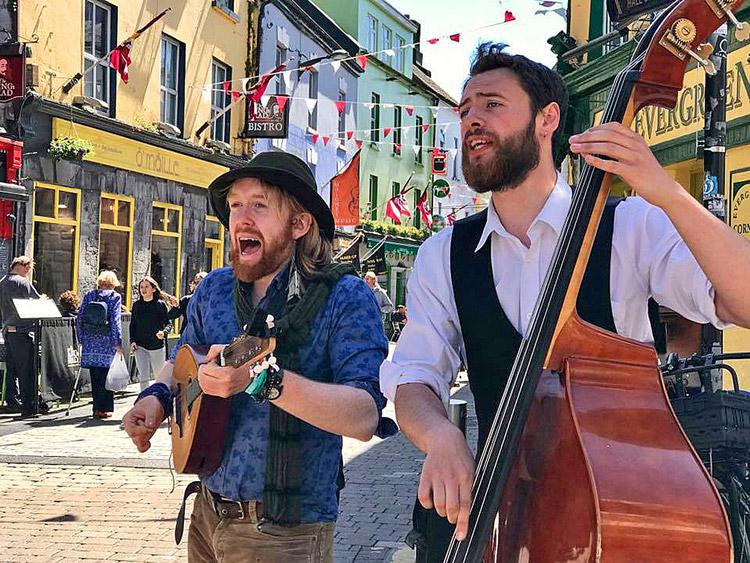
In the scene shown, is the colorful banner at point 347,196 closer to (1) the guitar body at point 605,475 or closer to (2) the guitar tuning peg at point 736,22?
(2) the guitar tuning peg at point 736,22

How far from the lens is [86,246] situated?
1445cm

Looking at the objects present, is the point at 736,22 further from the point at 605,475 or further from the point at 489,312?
the point at 605,475

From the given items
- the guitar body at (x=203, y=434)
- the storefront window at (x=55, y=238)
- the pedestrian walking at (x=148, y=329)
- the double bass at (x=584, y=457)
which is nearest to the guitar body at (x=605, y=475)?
the double bass at (x=584, y=457)

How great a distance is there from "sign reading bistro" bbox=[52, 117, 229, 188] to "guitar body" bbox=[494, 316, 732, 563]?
13.4 meters

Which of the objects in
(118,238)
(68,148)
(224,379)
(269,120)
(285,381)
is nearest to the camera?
(224,379)

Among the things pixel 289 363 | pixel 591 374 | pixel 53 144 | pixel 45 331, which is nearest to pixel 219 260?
pixel 53 144

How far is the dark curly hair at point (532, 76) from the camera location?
2.07m

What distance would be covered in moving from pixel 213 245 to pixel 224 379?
17.4 meters

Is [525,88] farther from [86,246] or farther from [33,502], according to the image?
[86,246]

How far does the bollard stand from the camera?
185 cm

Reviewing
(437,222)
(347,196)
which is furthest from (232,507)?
(437,222)

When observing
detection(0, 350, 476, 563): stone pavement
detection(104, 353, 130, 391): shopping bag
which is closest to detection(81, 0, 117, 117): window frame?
detection(104, 353, 130, 391): shopping bag

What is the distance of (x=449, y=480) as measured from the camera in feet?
5.14

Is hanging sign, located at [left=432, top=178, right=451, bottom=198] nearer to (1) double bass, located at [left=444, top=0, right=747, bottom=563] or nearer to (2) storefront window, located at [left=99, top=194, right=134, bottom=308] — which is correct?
(2) storefront window, located at [left=99, top=194, right=134, bottom=308]
